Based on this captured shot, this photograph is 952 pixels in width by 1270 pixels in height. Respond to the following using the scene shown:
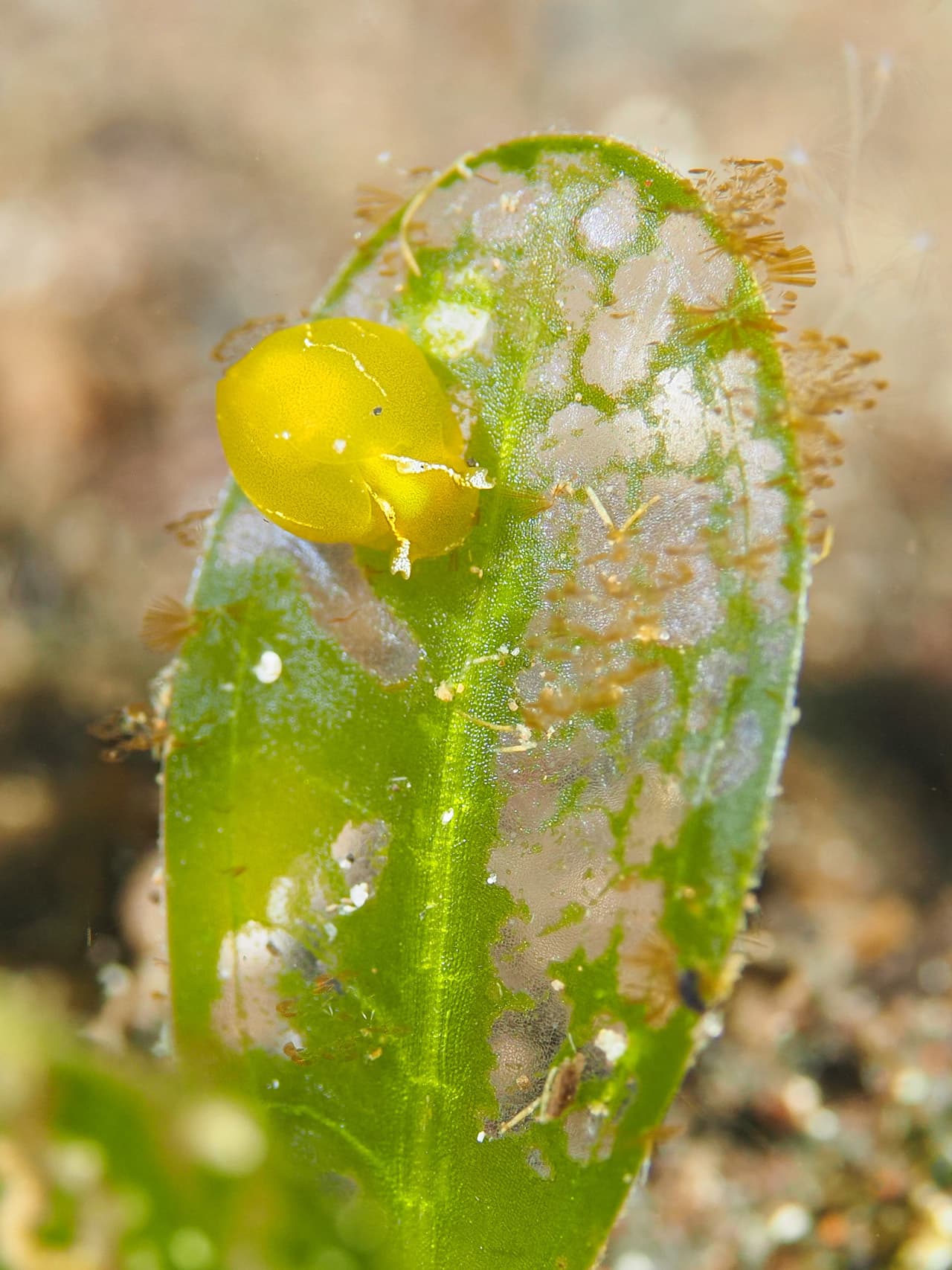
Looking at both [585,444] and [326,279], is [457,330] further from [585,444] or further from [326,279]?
[326,279]

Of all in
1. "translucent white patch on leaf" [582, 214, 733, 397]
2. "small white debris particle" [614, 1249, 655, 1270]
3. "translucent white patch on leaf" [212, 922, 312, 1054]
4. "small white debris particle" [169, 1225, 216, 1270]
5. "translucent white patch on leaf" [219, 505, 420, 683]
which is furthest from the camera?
"small white debris particle" [614, 1249, 655, 1270]

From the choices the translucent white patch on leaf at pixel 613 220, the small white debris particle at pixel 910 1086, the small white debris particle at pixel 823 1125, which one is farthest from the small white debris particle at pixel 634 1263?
the translucent white patch on leaf at pixel 613 220

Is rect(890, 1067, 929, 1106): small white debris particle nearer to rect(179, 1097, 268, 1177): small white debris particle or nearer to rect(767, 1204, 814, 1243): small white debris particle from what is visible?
rect(767, 1204, 814, 1243): small white debris particle

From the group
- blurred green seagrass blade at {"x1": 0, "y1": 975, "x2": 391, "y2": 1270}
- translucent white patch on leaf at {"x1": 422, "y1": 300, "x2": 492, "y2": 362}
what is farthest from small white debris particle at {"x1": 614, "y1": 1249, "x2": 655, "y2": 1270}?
translucent white patch on leaf at {"x1": 422, "y1": 300, "x2": 492, "y2": 362}

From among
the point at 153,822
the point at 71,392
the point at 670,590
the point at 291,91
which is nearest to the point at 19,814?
the point at 153,822

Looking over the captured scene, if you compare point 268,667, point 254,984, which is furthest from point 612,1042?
point 268,667

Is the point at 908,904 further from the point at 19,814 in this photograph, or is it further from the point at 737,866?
the point at 19,814

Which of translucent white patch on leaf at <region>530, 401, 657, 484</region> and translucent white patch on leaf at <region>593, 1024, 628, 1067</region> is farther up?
translucent white patch on leaf at <region>530, 401, 657, 484</region>
